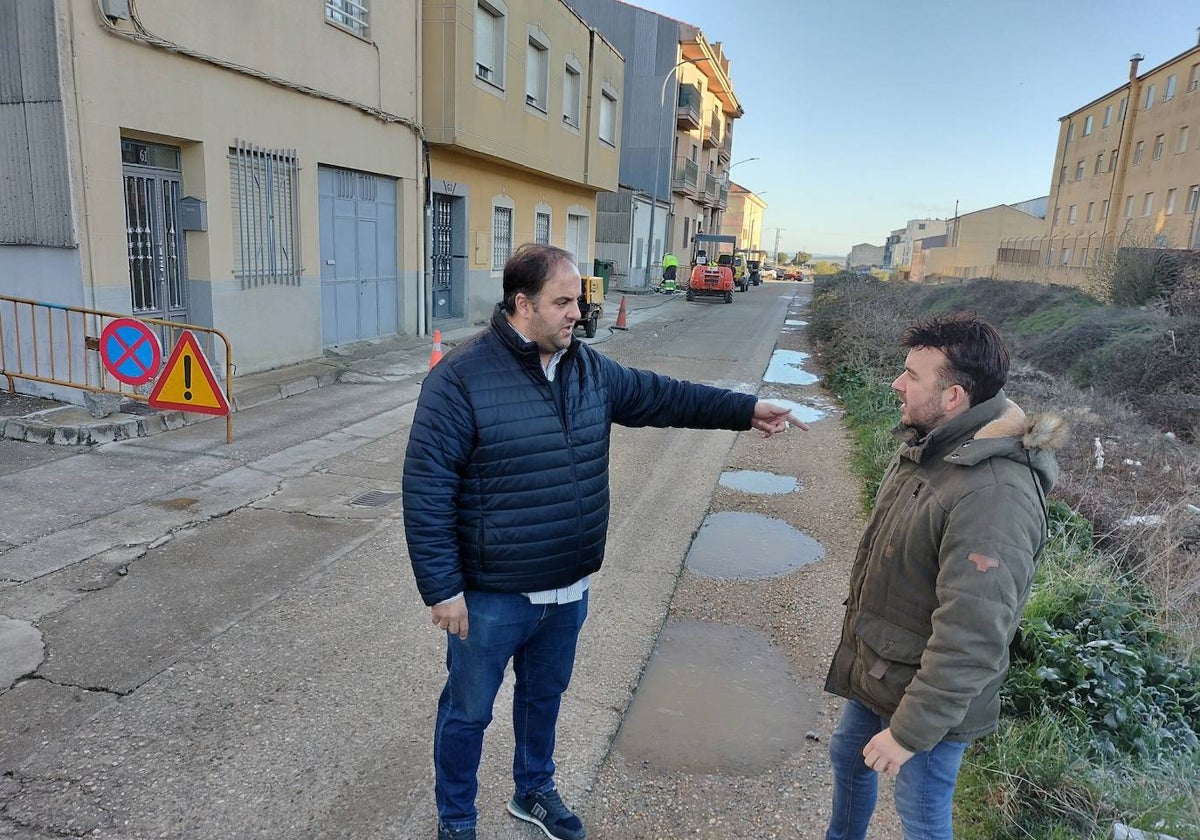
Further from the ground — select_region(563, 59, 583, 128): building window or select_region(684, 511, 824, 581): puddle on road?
select_region(563, 59, 583, 128): building window

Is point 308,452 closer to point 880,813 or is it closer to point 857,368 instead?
point 880,813

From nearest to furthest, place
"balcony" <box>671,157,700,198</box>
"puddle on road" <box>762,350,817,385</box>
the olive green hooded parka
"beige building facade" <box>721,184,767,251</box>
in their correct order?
the olive green hooded parka → "puddle on road" <box>762,350,817,385</box> → "balcony" <box>671,157,700,198</box> → "beige building facade" <box>721,184,767,251</box>

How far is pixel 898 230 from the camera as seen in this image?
404 ft

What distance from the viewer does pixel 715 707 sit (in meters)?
3.53

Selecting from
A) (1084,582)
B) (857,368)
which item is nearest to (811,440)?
(857,368)

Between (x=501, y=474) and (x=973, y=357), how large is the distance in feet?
4.36

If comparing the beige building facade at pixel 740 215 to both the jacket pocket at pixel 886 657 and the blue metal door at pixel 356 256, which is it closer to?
the blue metal door at pixel 356 256

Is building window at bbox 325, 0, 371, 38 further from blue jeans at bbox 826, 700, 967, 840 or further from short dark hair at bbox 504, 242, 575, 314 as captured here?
blue jeans at bbox 826, 700, 967, 840

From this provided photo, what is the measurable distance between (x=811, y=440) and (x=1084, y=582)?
4529 millimetres

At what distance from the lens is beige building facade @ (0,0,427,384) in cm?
732

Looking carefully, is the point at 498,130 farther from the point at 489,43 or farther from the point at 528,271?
the point at 528,271

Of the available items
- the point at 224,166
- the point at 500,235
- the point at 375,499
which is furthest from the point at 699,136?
the point at 375,499

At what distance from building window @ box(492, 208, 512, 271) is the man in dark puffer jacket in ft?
49.4

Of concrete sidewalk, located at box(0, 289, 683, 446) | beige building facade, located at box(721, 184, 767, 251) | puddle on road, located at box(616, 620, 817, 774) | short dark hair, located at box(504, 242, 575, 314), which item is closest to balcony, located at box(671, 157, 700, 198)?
concrete sidewalk, located at box(0, 289, 683, 446)
